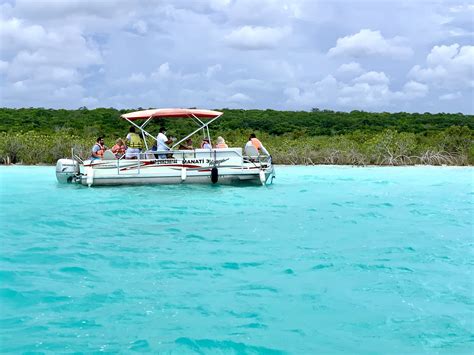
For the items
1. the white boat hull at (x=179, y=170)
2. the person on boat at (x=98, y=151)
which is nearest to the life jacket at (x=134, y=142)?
the white boat hull at (x=179, y=170)

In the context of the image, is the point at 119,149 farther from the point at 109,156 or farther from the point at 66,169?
the point at 66,169

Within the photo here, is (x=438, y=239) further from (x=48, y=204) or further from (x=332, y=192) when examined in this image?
(x=48, y=204)

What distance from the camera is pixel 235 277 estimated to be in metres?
6.10

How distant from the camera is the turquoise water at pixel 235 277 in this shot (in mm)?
4469

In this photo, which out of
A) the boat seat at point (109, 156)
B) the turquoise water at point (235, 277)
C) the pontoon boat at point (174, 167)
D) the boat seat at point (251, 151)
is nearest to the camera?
the turquoise water at point (235, 277)

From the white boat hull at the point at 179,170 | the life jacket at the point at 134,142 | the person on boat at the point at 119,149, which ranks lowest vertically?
the white boat hull at the point at 179,170

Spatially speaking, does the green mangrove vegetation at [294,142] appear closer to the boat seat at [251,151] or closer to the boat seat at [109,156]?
the boat seat at [109,156]

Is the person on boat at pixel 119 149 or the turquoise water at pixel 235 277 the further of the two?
the person on boat at pixel 119 149

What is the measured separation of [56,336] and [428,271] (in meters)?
4.21

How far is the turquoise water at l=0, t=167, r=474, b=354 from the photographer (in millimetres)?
4469

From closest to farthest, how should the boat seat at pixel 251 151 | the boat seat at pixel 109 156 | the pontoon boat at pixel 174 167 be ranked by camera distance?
the pontoon boat at pixel 174 167
the boat seat at pixel 109 156
the boat seat at pixel 251 151

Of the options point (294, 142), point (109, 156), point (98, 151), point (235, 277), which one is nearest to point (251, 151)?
point (109, 156)

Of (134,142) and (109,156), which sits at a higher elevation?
(134,142)

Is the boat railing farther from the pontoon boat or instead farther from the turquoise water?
the turquoise water
